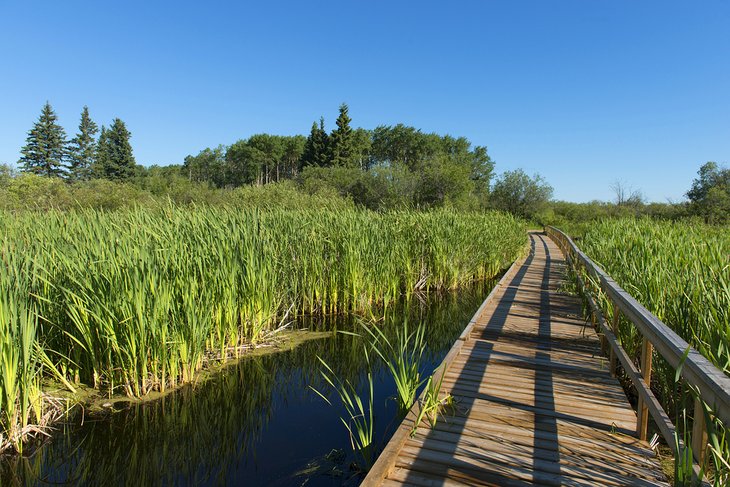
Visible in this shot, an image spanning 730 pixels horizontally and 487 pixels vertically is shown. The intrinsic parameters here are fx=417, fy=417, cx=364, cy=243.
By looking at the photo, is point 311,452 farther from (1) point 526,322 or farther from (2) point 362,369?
(1) point 526,322

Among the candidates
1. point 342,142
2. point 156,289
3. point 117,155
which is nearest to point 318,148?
point 342,142

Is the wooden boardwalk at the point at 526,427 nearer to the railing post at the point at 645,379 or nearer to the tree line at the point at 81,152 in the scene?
the railing post at the point at 645,379

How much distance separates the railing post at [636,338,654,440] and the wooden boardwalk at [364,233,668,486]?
0.08m

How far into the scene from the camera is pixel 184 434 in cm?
375

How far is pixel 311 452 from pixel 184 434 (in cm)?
118

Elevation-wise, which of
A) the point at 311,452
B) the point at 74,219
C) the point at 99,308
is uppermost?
the point at 74,219

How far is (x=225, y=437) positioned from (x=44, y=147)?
67.6m

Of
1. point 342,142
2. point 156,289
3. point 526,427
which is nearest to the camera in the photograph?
point 526,427

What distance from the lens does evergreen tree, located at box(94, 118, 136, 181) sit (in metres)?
58.5

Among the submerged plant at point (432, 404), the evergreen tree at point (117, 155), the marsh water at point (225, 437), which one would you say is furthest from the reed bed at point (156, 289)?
the evergreen tree at point (117, 155)

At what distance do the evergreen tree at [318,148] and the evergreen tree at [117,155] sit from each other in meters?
25.7

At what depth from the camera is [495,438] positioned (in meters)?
2.86

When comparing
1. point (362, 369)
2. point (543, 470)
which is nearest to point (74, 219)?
point (362, 369)

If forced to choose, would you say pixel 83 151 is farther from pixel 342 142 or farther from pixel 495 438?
pixel 495 438
